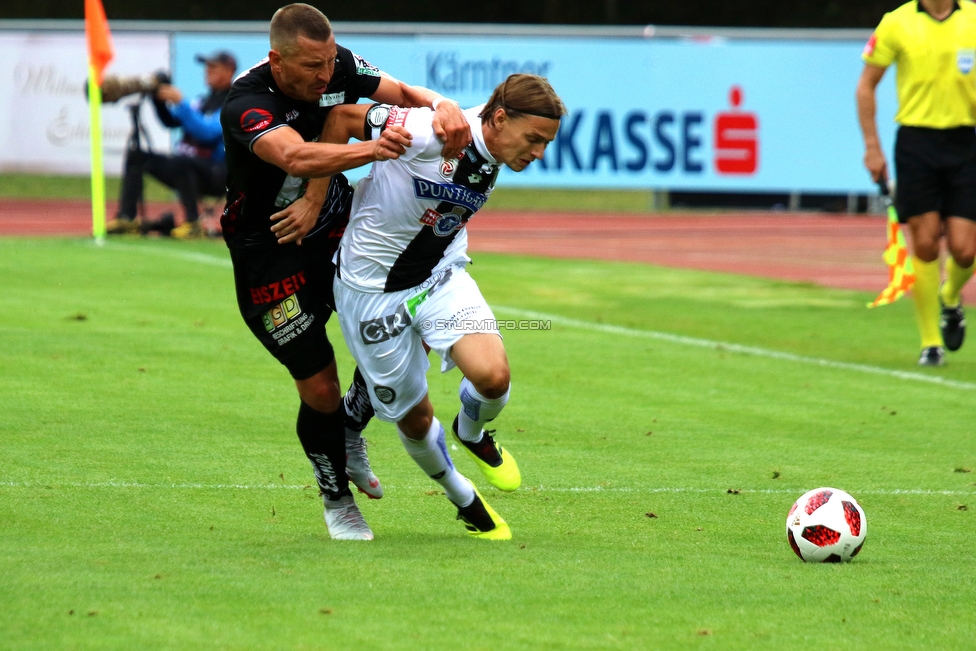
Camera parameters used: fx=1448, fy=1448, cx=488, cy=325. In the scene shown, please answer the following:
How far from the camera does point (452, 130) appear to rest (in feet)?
17.0

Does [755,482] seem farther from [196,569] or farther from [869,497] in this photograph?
[196,569]

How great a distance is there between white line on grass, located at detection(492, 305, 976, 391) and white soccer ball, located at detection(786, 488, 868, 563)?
4.40 meters

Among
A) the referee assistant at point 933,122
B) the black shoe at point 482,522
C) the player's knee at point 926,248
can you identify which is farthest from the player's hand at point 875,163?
the black shoe at point 482,522

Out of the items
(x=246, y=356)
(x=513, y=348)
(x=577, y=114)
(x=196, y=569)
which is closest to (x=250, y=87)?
(x=196, y=569)

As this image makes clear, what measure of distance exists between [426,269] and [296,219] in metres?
0.53

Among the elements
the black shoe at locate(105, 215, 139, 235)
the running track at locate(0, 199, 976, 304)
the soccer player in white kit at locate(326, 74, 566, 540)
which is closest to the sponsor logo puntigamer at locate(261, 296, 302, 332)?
the soccer player in white kit at locate(326, 74, 566, 540)

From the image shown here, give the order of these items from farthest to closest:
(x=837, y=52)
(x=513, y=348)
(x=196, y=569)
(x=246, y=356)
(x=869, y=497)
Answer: (x=837, y=52) → (x=513, y=348) → (x=246, y=356) → (x=869, y=497) → (x=196, y=569)

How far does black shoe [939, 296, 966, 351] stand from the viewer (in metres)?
10.2

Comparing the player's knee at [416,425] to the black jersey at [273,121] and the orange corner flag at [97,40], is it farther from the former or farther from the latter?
the orange corner flag at [97,40]

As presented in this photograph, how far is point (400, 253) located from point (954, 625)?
240cm

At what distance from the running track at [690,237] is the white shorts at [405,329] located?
9.98 metres

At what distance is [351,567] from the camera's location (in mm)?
4906

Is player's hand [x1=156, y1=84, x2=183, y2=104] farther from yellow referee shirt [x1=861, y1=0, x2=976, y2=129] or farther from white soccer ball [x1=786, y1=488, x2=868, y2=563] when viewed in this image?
white soccer ball [x1=786, y1=488, x2=868, y2=563]

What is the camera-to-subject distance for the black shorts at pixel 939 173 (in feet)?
32.1
